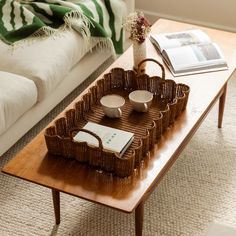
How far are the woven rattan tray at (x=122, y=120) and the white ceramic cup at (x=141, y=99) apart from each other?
0.08 ft

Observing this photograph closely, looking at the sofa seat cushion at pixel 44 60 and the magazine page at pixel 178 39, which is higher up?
the magazine page at pixel 178 39

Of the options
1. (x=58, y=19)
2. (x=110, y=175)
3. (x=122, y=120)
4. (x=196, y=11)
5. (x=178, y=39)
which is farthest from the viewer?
(x=196, y=11)

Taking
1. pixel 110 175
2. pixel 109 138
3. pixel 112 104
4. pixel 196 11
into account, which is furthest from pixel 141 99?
pixel 196 11

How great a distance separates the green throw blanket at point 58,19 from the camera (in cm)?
254

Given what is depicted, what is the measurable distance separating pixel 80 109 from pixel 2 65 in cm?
62

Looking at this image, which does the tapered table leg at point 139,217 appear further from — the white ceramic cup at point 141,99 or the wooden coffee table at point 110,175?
the white ceramic cup at point 141,99

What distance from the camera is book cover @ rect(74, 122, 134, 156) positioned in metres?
1.76

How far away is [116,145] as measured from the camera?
1767 millimetres

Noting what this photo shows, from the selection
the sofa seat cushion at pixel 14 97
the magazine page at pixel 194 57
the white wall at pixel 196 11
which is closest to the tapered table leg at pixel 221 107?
the magazine page at pixel 194 57

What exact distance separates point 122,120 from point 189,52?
1.93 ft

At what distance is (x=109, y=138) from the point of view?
1800mm

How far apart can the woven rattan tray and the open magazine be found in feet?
0.69

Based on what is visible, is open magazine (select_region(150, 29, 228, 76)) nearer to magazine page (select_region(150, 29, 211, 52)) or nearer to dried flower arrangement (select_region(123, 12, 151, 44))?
magazine page (select_region(150, 29, 211, 52))

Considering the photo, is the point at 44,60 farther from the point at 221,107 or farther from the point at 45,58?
the point at 221,107
